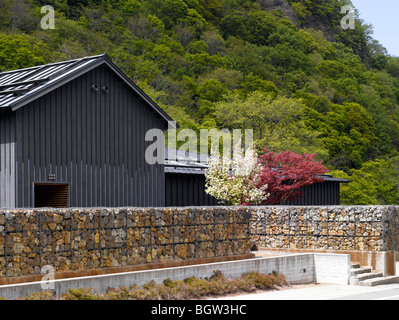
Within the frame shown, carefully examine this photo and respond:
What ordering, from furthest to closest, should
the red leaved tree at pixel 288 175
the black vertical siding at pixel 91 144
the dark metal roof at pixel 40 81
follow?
the red leaved tree at pixel 288 175 → the black vertical siding at pixel 91 144 → the dark metal roof at pixel 40 81

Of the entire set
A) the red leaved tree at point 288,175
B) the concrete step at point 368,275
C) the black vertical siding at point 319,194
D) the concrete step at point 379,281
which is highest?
the red leaved tree at point 288,175

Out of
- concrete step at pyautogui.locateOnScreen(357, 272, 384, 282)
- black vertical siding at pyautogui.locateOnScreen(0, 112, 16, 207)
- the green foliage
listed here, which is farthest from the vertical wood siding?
concrete step at pyautogui.locateOnScreen(357, 272, 384, 282)

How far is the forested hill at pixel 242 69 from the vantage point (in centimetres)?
6216

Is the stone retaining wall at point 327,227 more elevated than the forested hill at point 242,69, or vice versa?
the forested hill at point 242,69

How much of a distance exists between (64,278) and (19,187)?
7167mm

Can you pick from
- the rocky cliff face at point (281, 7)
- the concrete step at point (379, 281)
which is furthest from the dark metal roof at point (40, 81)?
the rocky cliff face at point (281, 7)

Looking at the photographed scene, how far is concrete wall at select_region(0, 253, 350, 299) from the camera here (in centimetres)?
1415

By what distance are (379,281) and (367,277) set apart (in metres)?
0.41

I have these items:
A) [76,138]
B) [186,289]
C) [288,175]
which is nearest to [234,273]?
[186,289]

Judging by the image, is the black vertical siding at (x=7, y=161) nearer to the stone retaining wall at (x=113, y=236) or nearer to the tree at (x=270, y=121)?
the stone retaining wall at (x=113, y=236)

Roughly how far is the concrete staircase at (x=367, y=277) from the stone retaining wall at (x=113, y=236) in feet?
12.3

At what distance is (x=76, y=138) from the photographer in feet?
77.8

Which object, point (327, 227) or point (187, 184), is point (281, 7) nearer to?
point (187, 184)

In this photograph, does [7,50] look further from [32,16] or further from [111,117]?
[111,117]
